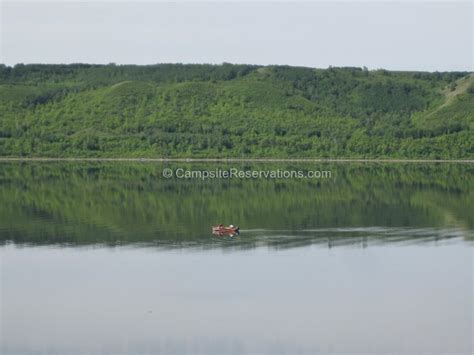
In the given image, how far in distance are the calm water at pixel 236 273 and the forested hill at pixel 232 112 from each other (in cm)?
5001

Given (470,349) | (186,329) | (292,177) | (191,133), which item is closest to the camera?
(470,349)

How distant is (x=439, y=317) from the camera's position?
26734 mm

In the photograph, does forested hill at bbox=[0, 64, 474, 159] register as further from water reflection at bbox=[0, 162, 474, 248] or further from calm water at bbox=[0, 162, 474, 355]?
calm water at bbox=[0, 162, 474, 355]

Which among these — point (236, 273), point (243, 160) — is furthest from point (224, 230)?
point (243, 160)

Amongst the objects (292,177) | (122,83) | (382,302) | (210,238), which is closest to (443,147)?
(292,177)

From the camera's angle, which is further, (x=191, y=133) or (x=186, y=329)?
(x=191, y=133)

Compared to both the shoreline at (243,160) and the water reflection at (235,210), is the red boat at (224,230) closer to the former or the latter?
the water reflection at (235,210)

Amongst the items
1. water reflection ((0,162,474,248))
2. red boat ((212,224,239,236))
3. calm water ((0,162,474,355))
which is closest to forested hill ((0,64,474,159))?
water reflection ((0,162,474,248))

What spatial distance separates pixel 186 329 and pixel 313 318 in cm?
360

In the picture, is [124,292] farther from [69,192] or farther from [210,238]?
[69,192]

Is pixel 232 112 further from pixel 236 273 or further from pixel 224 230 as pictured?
pixel 236 273

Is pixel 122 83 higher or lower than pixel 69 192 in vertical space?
higher

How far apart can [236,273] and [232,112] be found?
92182 millimetres

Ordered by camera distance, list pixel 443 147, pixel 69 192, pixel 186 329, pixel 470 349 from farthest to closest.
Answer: pixel 443 147
pixel 69 192
pixel 186 329
pixel 470 349
